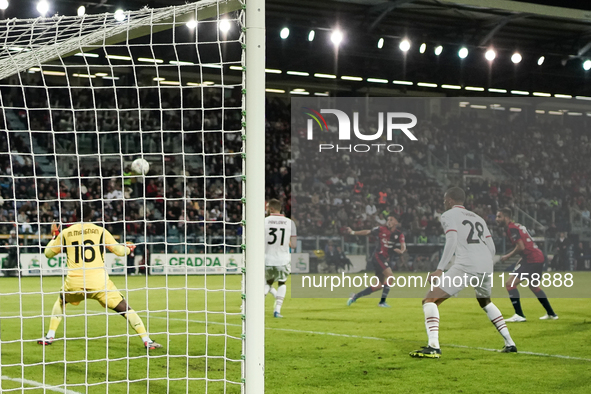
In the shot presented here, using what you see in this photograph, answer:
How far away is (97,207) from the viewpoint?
2155 centimetres

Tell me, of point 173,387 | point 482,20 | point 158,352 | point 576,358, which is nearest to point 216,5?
point 173,387

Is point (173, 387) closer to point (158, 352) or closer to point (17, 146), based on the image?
point (158, 352)

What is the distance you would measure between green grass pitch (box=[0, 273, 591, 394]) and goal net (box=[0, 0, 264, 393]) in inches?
2.4

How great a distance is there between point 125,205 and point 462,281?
11908 mm

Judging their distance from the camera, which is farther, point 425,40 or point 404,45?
point 425,40

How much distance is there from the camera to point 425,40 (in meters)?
21.9

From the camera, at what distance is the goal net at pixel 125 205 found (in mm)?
4648

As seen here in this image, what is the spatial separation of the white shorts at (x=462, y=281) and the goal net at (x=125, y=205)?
2.38 metres

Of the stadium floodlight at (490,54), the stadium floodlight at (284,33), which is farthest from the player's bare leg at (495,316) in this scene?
the stadium floodlight at (490,54)

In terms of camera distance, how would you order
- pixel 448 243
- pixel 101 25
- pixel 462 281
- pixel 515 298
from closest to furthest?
1. pixel 101 25
2. pixel 448 243
3. pixel 462 281
4. pixel 515 298

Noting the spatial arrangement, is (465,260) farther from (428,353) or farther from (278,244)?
(278,244)

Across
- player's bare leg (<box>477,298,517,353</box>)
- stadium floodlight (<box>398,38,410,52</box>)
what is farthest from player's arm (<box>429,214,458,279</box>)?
stadium floodlight (<box>398,38,410,52</box>)

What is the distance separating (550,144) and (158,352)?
26.6 metres

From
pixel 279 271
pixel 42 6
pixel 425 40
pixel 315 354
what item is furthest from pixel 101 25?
pixel 425 40
